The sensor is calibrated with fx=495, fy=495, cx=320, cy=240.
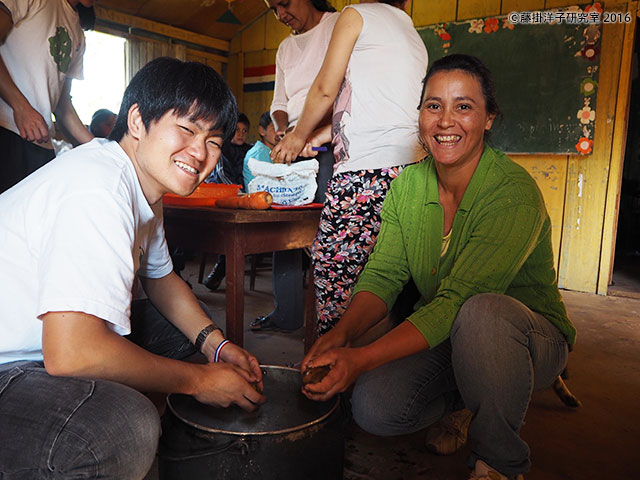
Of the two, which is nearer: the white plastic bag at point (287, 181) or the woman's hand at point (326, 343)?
the woman's hand at point (326, 343)

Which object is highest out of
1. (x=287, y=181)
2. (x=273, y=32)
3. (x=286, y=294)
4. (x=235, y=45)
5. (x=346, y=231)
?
(x=273, y=32)

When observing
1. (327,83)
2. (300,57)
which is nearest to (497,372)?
(327,83)

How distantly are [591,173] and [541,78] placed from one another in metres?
0.98

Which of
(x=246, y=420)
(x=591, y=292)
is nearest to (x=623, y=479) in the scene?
(x=246, y=420)

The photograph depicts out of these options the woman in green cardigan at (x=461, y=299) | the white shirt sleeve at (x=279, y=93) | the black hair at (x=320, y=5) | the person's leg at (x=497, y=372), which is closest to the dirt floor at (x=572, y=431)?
the woman in green cardigan at (x=461, y=299)

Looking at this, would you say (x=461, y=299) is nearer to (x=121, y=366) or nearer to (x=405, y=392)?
(x=405, y=392)

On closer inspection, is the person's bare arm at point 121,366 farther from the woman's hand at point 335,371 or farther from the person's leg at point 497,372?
the person's leg at point 497,372

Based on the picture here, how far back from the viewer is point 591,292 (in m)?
4.60

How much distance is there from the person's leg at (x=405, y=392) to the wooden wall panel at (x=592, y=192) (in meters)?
3.73

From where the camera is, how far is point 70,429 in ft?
2.99

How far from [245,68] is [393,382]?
20.9ft

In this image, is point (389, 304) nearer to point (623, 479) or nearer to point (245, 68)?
point (623, 479)

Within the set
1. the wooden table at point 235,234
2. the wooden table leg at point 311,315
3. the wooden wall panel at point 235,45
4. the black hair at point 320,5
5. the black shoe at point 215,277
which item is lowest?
the black shoe at point 215,277

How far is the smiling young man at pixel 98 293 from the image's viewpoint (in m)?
0.92
